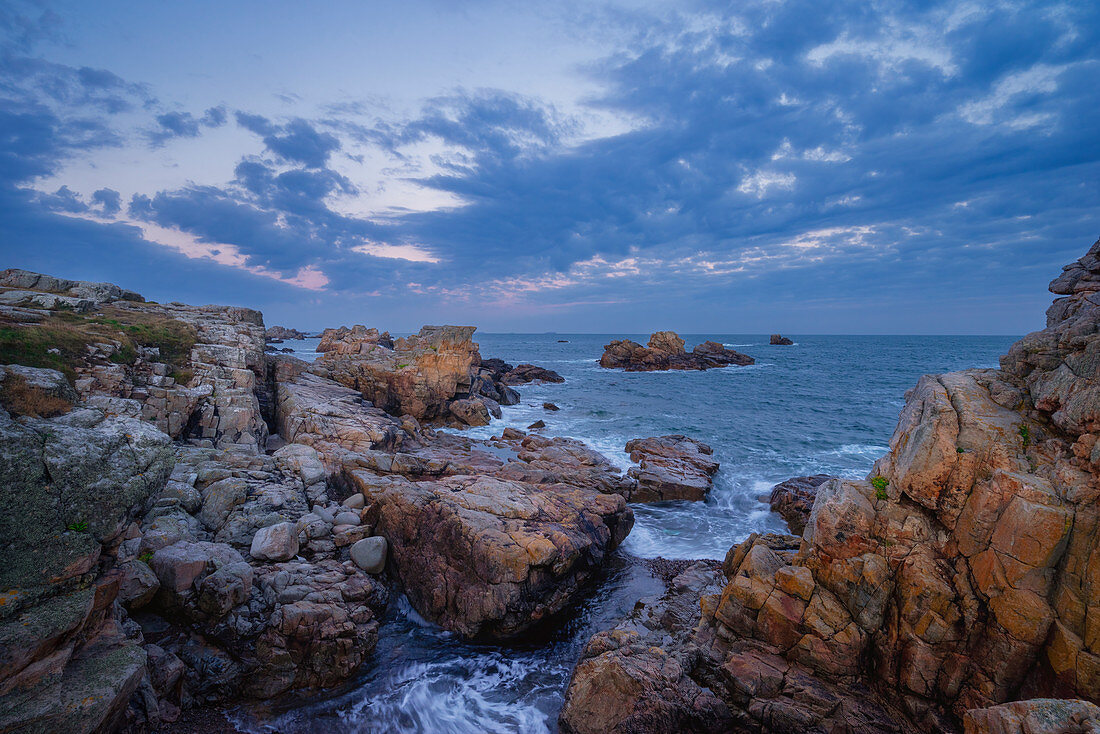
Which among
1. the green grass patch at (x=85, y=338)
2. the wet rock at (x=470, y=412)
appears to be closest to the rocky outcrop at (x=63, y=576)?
the green grass patch at (x=85, y=338)

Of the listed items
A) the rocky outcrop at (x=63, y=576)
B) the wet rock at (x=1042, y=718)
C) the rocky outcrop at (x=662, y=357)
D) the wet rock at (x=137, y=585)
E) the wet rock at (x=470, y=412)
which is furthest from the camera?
the rocky outcrop at (x=662, y=357)

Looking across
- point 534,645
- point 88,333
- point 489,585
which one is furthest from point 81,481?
point 88,333

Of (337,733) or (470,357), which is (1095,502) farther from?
(470,357)

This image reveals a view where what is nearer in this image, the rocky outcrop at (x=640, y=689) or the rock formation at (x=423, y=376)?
the rocky outcrop at (x=640, y=689)

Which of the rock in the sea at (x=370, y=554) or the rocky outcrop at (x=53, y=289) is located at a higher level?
the rocky outcrop at (x=53, y=289)

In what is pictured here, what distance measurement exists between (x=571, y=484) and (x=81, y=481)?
16.7m

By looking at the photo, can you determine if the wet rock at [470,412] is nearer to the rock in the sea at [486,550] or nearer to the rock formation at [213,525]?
the rock formation at [213,525]

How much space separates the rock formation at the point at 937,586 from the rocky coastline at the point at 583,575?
0.04m

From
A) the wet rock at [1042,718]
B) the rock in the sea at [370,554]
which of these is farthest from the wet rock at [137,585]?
the wet rock at [1042,718]

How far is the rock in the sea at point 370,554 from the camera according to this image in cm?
1359

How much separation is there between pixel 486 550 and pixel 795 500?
1551 cm

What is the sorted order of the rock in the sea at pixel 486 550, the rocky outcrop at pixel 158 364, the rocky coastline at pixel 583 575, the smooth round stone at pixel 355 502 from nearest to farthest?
1. the rocky coastline at pixel 583 575
2. the rock in the sea at pixel 486 550
3. the smooth round stone at pixel 355 502
4. the rocky outcrop at pixel 158 364

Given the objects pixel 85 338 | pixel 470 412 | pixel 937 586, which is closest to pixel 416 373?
pixel 470 412

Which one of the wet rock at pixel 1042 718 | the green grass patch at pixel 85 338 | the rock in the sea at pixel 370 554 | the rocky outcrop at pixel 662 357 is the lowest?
the rock in the sea at pixel 370 554
